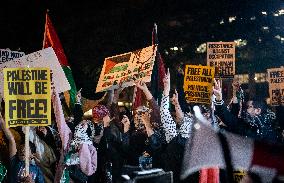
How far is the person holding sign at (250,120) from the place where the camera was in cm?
588

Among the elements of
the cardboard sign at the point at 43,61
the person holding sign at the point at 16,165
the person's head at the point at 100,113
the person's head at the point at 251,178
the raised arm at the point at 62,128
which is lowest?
Result: the person holding sign at the point at 16,165

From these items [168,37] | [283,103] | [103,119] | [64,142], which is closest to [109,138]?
[103,119]

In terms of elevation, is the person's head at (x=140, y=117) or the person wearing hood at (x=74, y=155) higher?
the person's head at (x=140, y=117)

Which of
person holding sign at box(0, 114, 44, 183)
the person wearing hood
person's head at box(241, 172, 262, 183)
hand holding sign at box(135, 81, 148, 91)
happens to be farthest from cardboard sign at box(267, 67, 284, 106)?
person's head at box(241, 172, 262, 183)

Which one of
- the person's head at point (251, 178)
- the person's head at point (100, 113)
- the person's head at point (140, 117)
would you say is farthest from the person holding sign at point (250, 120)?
the person's head at point (251, 178)

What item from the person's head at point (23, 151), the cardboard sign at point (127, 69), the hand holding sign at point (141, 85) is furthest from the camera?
the cardboard sign at point (127, 69)

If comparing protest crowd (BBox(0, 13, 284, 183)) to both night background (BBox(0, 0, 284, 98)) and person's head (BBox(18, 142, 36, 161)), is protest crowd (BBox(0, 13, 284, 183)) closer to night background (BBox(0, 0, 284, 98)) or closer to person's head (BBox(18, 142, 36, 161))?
person's head (BBox(18, 142, 36, 161))

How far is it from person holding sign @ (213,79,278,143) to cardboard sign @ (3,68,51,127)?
6.94 feet

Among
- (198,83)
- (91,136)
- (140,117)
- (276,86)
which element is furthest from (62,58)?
(276,86)

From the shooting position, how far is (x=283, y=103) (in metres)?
12.0

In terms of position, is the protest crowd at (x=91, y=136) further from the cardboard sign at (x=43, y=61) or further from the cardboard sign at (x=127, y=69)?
the cardboard sign at (x=127, y=69)

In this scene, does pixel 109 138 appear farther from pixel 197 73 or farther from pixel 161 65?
pixel 161 65

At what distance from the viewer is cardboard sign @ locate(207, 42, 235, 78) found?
11172mm

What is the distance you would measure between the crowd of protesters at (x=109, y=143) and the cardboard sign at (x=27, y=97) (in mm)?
251
